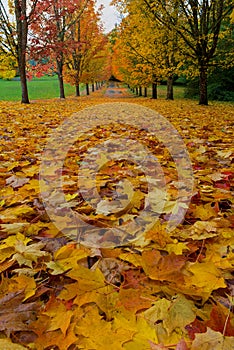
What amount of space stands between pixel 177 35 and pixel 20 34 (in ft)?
20.0

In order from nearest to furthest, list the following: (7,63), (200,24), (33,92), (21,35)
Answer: (200,24), (21,35), (7,63), (33,92)

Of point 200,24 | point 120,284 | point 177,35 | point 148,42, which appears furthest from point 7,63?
point 120,284

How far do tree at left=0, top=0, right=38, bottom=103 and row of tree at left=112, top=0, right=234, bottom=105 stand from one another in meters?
4.44

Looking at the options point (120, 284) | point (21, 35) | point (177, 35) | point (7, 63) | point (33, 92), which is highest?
point (21, 35)

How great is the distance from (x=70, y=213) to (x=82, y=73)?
22.0 meters

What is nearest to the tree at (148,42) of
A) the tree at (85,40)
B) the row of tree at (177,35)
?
the row of tree at (177,35)

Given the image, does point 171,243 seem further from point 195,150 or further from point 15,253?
point 195,150

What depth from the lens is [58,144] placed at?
3.58 meters

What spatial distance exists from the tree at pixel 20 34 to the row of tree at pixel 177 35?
444 centimetres

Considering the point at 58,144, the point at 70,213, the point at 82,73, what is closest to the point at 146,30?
the point at 82,73

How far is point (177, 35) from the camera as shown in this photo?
11.0m

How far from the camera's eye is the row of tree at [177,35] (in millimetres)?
10266

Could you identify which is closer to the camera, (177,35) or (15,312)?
(15,312)

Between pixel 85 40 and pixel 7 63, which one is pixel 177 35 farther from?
pixel 85 40
